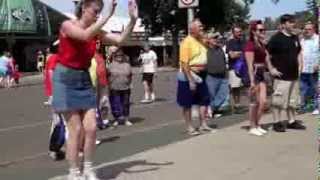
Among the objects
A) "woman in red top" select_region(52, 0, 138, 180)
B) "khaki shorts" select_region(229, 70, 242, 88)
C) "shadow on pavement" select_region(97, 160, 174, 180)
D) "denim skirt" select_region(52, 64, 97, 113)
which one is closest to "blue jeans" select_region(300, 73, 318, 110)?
"khaki shorts" select_region(229, 70, 242, 88)

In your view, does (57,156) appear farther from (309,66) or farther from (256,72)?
(309,66)

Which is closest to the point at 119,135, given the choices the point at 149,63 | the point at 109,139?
the point at 109,139

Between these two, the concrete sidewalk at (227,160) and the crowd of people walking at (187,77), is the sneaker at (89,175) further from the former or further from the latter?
the concrete sidewalk at (227,160)

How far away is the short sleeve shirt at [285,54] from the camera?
36.2 ft

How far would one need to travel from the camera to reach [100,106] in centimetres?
1202

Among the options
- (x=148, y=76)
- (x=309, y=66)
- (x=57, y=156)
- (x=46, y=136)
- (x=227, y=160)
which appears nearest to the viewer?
(x=227, y=160)

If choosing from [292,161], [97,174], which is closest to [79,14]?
[97,174]

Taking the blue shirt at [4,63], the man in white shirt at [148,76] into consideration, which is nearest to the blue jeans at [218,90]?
the man in white shirt at [148,76]

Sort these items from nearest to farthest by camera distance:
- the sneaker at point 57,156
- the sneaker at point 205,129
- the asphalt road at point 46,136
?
the asphalt road at point 46,136
the sneaker at point 57,156
the sneaker at point 205,129

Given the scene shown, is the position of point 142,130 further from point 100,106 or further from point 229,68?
point 229,68

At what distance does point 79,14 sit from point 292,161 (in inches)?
119

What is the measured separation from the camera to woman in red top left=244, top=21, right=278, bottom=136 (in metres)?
10.7

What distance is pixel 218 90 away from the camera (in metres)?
14.2

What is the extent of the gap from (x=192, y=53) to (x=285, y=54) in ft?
4.58
